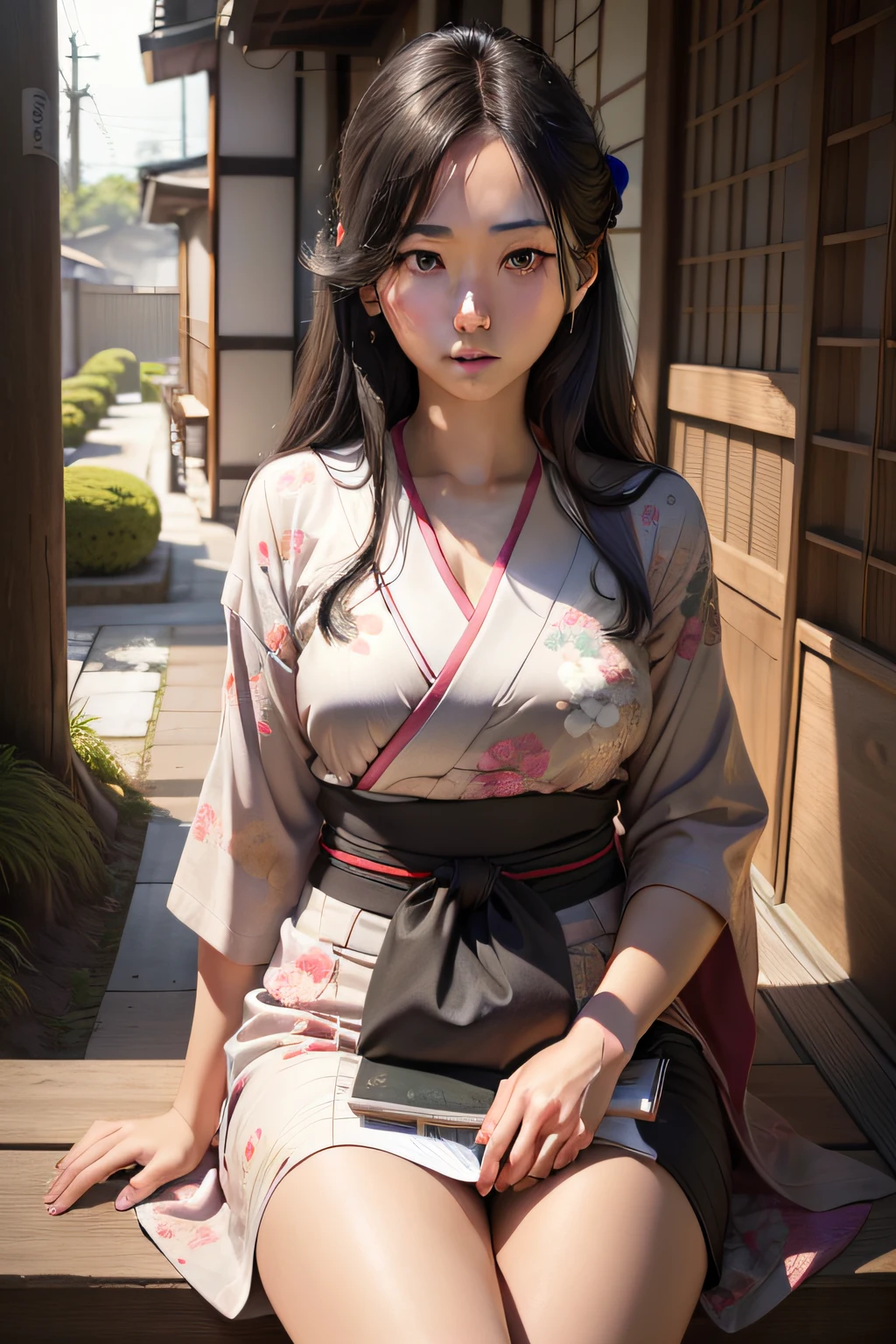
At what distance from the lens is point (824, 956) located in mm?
2854

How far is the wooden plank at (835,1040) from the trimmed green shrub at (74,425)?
1607 cm

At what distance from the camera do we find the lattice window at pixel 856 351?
2.70 meters

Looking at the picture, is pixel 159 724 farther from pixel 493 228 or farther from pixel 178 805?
pixel 493 228

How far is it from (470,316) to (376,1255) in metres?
0.99

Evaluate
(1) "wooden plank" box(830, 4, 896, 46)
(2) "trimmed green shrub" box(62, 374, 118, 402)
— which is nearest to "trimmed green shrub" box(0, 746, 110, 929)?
(1) "wooden plank" box(830, 4, 896, 46)

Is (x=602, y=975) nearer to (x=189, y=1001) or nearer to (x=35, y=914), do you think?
(x=189, y=1001)

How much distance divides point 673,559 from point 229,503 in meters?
10.1

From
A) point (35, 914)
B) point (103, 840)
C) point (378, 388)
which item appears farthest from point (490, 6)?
point (378, 388)

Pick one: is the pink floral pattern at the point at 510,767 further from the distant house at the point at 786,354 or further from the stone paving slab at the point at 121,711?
the stone paving slab at the point at 121,711

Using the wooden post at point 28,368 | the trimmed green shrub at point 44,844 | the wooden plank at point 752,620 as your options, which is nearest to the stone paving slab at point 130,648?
the trimmed green shrub at point 44,844

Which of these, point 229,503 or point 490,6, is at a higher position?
point 490,6

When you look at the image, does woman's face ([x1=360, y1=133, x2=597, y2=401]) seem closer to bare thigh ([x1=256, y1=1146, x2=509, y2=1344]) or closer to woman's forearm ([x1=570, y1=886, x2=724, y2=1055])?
woman's forearm ([x1=570, y1=886, x2=724, y2=1055])

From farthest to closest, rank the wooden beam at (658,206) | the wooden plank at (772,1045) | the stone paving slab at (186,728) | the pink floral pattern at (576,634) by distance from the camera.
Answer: the stone paving slab at (186,728) < the wooden beam at (658,206) < the wooden plank at (772,1045) < the pink floral pattern at (576,634)

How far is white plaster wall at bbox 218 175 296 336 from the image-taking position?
35.2 feet
